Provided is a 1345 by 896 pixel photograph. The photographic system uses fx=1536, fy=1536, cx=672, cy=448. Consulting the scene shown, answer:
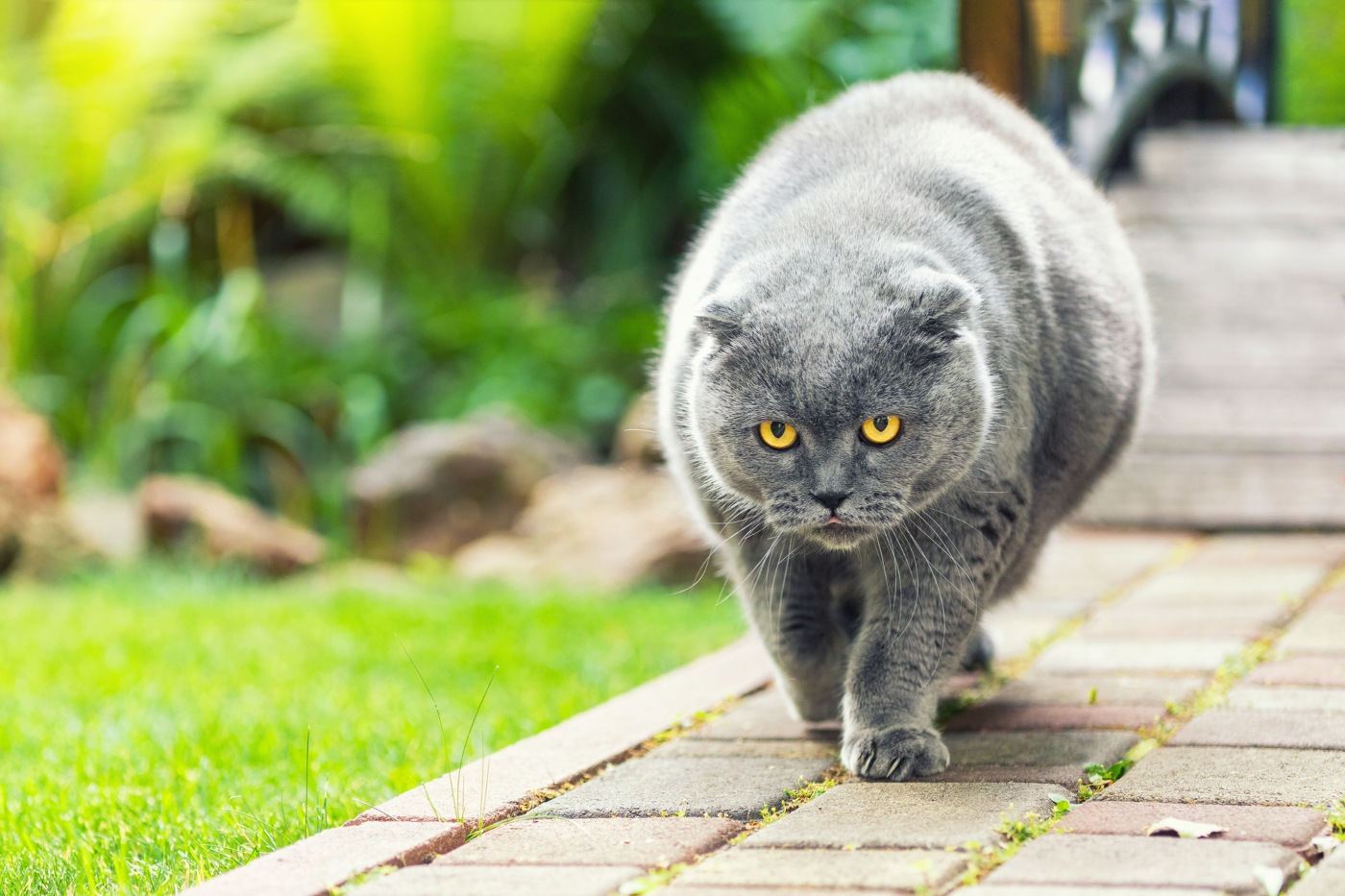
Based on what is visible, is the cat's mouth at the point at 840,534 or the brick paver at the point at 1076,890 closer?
the brick paver at the point at 1076,890

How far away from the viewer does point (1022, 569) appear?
327 centimetres

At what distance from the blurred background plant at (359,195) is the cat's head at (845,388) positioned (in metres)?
4.57

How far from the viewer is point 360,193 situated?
8.31 metres

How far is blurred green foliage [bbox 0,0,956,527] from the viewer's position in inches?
301

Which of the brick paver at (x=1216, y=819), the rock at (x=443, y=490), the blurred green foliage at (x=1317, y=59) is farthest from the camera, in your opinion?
the blurred green foliage at (x=1317, y=59)

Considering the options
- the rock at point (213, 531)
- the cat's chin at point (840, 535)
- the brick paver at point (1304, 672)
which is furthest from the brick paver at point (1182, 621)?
the rock at point (213, 531)

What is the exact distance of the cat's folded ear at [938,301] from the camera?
2570 mm

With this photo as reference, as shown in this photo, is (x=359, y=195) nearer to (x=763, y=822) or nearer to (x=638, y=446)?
(x=638, y=446)

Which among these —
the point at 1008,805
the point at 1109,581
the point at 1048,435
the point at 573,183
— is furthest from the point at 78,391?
the point at 1008,805

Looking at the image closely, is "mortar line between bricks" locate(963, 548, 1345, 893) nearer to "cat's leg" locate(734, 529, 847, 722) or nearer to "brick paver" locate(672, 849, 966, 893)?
"brick paver" locate(672, 849, 966, 893)

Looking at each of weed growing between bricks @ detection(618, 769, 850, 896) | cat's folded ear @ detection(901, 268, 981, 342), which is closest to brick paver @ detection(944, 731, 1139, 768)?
weed growing between bricks @ detection(618, 769, 850, 896)

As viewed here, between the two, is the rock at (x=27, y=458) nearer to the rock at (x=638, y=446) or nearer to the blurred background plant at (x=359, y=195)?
the blurred background plant at (x=359, y=195)

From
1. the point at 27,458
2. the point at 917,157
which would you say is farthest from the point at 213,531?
the point at 917,157

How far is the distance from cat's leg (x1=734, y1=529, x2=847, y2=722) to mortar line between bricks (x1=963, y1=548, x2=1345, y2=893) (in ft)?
2.01
